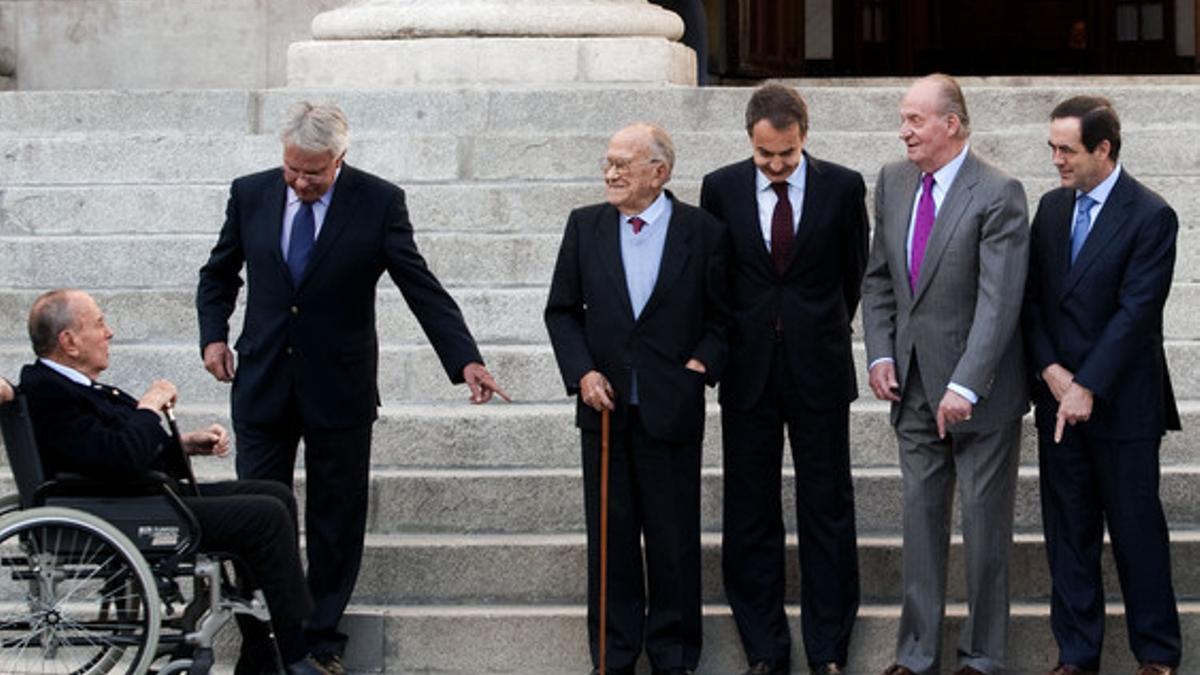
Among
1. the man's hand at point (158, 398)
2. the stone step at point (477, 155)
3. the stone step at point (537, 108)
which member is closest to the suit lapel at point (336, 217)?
the man's hand at point (158, 398)

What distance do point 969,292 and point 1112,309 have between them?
0.42 meters

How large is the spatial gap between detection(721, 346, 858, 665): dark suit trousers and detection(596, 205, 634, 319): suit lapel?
1.62 ft

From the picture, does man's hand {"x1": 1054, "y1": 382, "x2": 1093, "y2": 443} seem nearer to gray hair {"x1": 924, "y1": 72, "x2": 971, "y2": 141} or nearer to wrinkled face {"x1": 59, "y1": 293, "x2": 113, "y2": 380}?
gray hair {"x1": 924, "y1": 72, "x2": 971, "y2": 141}

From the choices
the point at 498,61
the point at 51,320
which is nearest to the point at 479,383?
the point at 51,320

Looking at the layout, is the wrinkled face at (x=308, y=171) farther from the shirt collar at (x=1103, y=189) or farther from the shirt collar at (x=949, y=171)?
the shirt collar at (x=1103, y=189)

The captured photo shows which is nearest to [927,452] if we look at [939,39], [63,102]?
[63,102]

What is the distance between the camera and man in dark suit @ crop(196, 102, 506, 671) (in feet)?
26.4

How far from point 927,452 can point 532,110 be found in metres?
3.79

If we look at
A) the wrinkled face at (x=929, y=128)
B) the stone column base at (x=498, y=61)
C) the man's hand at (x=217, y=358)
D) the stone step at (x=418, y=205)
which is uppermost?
the stone column base at (x=498, y=61)

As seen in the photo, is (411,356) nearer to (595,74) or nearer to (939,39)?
(595,74)

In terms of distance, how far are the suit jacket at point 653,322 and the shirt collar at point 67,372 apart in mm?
1412

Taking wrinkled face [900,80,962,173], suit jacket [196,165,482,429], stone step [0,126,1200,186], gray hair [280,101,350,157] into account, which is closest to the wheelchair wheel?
suit jacket [196,165,482,429]

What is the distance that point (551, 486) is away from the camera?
8844 millimetres

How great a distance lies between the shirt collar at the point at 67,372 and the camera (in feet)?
24.5
